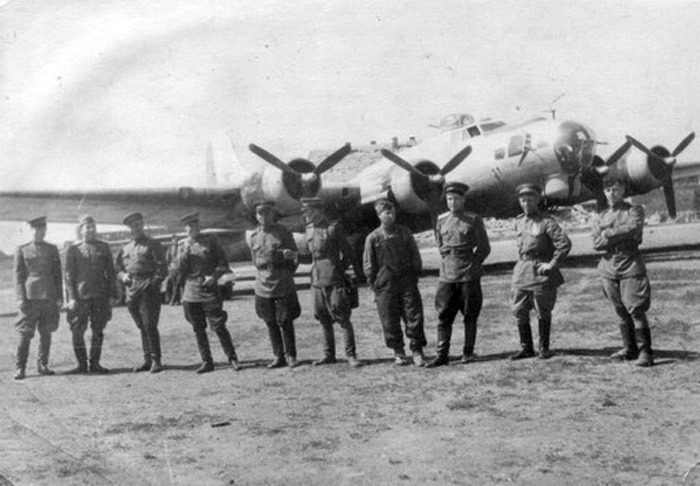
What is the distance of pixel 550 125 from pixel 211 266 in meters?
9.91

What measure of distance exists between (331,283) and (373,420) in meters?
2.61

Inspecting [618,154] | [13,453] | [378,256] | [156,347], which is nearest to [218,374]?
[156,347]

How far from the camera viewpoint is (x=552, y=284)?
771 cm

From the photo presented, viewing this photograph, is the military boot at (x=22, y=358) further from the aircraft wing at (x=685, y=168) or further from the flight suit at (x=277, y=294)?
the aircraft wing at (x=685, y=168)

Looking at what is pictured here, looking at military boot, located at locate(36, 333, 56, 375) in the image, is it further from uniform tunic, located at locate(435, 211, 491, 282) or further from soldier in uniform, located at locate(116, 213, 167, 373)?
uniform tunic, located at locate(435, 211, 491, 282)

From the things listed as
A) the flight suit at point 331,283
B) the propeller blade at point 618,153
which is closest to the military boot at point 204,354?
the flight suit at point 331,283

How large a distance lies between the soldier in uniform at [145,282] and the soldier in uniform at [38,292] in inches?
31.2

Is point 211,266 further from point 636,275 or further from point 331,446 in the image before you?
point 636,275

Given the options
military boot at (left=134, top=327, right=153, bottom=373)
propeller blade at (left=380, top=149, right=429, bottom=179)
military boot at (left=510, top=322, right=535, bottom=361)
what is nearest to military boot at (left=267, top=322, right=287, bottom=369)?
military boot at (left=134, top=327, right=153, bottom=373)

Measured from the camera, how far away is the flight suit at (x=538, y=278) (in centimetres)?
770

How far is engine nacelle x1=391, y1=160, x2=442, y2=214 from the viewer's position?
16.2 metres

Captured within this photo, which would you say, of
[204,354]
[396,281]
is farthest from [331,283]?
[204,354]

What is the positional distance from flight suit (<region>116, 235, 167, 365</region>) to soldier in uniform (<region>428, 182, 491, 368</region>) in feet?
10.2

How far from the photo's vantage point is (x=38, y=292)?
27.7ft
